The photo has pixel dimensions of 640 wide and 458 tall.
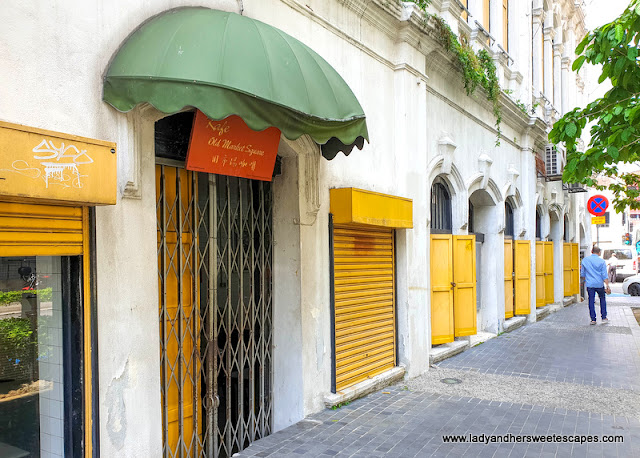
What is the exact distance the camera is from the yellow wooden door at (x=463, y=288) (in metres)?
10.2

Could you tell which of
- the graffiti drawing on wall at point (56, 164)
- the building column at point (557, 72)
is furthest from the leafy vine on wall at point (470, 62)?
the building column at point (557, 72)

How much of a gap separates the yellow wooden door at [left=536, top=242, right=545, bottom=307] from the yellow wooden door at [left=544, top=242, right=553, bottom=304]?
1.87 ft

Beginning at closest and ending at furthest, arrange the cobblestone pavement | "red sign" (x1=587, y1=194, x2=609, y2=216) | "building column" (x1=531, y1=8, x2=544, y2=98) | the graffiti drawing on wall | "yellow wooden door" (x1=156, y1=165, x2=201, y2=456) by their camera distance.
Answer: the graffiti drawing on wall, "yellow wooden door" (x1=156, y1=165, x2=201, y2=456), the cobblestone pavement, "building column" (x1=531, y1=8, x2=544, y2=98), "red sign" (x1=587, y1=194, x2=609, y2=216)

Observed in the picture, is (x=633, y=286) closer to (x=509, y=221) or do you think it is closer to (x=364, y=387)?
(x=509, y=221)

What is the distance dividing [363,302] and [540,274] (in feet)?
34.0

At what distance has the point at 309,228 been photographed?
611 centimetres

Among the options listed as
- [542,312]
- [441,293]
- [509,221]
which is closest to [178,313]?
[441,293]

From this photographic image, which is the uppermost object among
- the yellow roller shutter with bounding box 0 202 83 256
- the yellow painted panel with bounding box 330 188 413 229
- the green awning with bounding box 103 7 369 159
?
the green awning with bounding box 103 7 369 159

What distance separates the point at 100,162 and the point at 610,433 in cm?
558

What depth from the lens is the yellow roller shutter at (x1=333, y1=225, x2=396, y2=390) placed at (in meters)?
6.74

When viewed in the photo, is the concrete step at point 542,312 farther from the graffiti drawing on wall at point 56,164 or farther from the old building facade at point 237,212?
the graffiti drawing on wall at point 56,164

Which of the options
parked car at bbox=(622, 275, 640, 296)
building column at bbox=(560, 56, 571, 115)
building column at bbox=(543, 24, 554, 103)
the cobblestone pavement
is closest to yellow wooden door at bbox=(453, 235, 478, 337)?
the cobblestone pavement

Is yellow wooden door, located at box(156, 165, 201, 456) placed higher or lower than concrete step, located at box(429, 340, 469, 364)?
higher

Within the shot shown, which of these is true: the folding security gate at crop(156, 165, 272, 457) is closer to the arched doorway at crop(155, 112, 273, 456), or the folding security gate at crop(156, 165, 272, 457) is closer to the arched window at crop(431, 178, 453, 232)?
the arched doorway at crop(155, 112, 273, 456)
